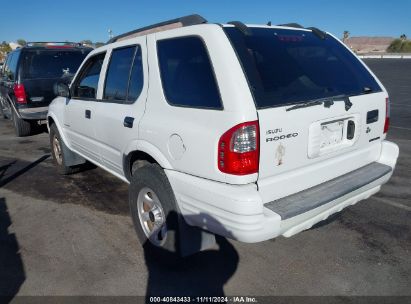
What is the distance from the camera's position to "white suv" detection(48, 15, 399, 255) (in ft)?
7.44

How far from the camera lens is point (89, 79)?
162 inches

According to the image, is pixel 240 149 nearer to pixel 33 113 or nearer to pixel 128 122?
pixel 128 122

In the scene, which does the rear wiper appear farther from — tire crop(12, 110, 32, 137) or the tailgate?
tire crop(12, 110, 32, 137)

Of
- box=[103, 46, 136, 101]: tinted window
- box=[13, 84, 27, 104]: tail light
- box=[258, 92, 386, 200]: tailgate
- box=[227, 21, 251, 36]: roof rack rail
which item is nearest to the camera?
box=[258, 92, 386, 200]: tailgate

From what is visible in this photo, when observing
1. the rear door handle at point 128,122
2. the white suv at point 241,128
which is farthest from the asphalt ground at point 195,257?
the rear door handle at point 128,122

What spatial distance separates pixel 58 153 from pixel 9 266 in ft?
8.38

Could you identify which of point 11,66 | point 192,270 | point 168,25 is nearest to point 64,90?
point 168,25

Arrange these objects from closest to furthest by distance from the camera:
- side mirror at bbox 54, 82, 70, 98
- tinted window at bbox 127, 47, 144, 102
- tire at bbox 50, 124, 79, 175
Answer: tinted window at bbox 127, 47, 144, 102, side mirror at bbox 54, 82, 70, 98, tire at bbox 50, 124, 79, 175

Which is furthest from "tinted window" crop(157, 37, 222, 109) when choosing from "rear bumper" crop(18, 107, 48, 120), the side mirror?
"rear bumper" crop(18, 107, 48, 120)

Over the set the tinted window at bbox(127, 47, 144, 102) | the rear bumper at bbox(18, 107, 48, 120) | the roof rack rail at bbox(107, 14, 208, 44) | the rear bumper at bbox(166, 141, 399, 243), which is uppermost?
the roof rack rail at bbox(107, 14, 208, 44)

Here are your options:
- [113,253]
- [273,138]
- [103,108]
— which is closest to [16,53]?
[103,108]

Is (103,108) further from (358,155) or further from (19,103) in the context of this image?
(19,103)

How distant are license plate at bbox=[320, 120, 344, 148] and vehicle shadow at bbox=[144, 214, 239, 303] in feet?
3.66

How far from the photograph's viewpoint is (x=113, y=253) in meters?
3.22
